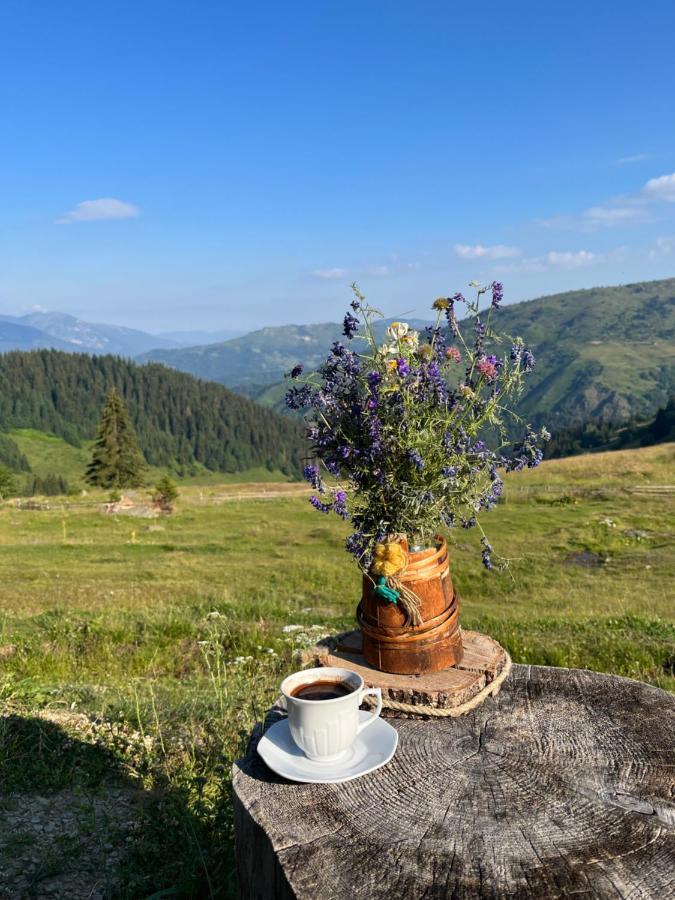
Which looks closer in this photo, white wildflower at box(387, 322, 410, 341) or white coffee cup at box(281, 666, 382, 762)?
white coffee cup at box(281, 666, 382, 762)

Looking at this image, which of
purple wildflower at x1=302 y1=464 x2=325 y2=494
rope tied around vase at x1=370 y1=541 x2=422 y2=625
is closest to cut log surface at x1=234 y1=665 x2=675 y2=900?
rope tied around vase at x1=370 y1=541 x2=422 y2=625

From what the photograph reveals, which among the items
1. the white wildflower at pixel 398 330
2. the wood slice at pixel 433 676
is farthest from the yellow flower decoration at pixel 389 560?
the white wildflower at pixel 398 330

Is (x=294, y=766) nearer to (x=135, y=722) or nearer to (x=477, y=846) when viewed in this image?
(x=477, y=846)

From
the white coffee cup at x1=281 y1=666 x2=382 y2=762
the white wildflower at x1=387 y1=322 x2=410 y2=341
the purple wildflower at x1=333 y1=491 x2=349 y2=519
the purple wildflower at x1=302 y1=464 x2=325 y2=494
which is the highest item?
the white wildflower at x1=387 y1=322 x2=410 y2=341

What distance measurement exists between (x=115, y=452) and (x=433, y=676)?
7721 centimetres

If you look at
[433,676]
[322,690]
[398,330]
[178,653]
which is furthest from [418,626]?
[178,653]

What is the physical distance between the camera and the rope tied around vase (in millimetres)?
3840

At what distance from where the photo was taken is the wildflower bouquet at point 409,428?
3.84 m

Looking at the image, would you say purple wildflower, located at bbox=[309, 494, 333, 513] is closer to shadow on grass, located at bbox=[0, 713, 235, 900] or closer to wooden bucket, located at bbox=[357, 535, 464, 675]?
wooden bucket, located at bbox=[357, 535, 464, 675]

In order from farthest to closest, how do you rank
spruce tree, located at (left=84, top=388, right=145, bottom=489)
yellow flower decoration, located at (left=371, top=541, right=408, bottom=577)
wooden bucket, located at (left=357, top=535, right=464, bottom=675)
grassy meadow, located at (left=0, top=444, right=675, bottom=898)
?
spruce tree, located at (left=84, top=388, right=145, bottom=489)
grassy meadow, located at (left=0, top=444, right=675, bottom=898)
wooden bucket, located at (left=357, top=535, right=464, bottom=675)
yellow flower decoration, located at (left=371, top=541, right=408, bottom=577)

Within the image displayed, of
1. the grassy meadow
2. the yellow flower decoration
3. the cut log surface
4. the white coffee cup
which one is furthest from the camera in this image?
the grassy meadow

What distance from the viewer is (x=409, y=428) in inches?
149

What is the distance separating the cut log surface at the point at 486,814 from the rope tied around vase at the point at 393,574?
66 centimetres

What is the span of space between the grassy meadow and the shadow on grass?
15 mm
